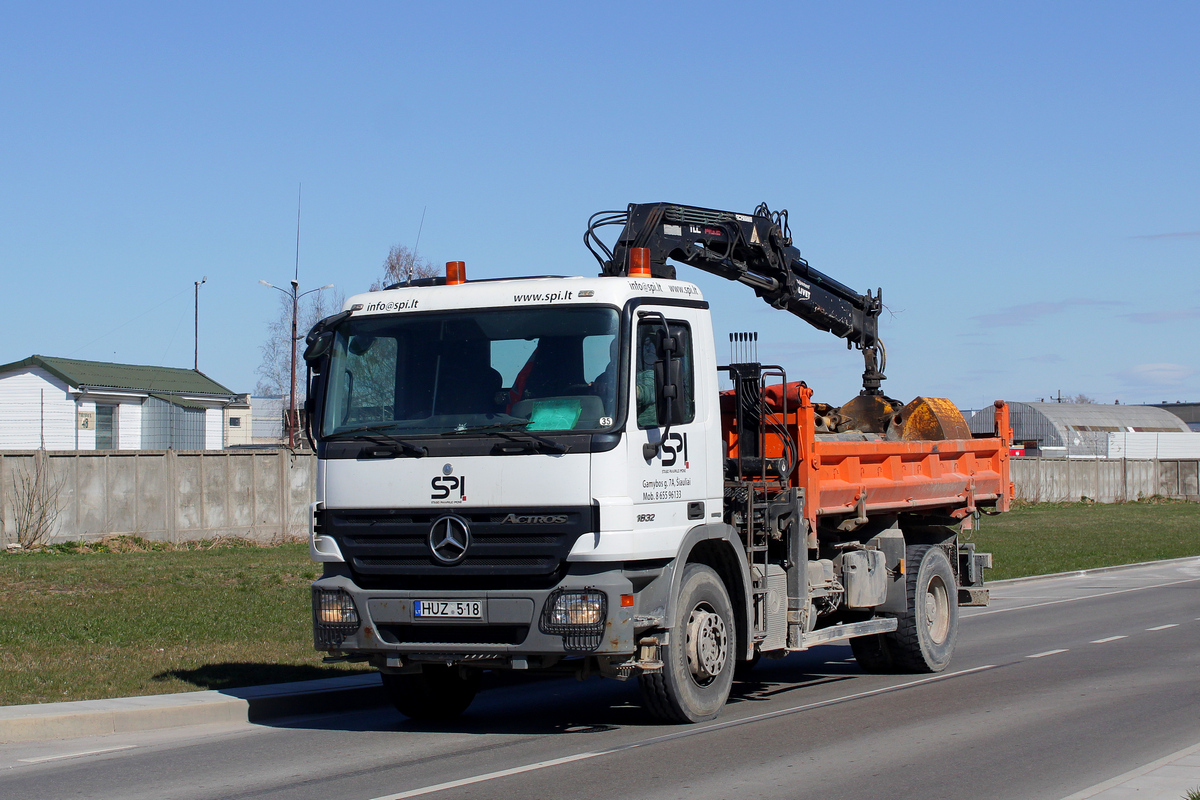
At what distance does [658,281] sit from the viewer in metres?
9.17

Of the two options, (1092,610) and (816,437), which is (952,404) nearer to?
(816,437)

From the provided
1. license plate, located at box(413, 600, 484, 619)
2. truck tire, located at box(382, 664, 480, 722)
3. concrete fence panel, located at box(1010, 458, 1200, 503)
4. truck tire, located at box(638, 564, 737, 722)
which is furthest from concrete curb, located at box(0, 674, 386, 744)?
concrete fence panel, located at box(1010, 458, 1200, 503)

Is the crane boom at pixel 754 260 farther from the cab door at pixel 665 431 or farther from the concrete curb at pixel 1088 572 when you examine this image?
the concrete curb at pixel 1088 572

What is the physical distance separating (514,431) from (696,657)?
6.82ft

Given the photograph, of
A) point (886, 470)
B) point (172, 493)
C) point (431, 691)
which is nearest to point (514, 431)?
point (431, 691)

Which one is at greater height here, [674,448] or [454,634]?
[674,448]

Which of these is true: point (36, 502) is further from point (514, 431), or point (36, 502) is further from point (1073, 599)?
point (514, 431)

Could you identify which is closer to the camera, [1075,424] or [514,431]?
[514,431]

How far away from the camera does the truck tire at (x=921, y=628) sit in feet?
40.2

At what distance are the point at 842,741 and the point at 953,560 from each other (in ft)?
17.2

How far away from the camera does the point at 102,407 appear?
43.8 m

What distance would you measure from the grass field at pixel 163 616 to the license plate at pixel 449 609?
3.53 meters

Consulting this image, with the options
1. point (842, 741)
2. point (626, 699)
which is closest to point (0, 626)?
point (626, 699)

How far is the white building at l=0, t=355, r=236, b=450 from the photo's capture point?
42688mm
